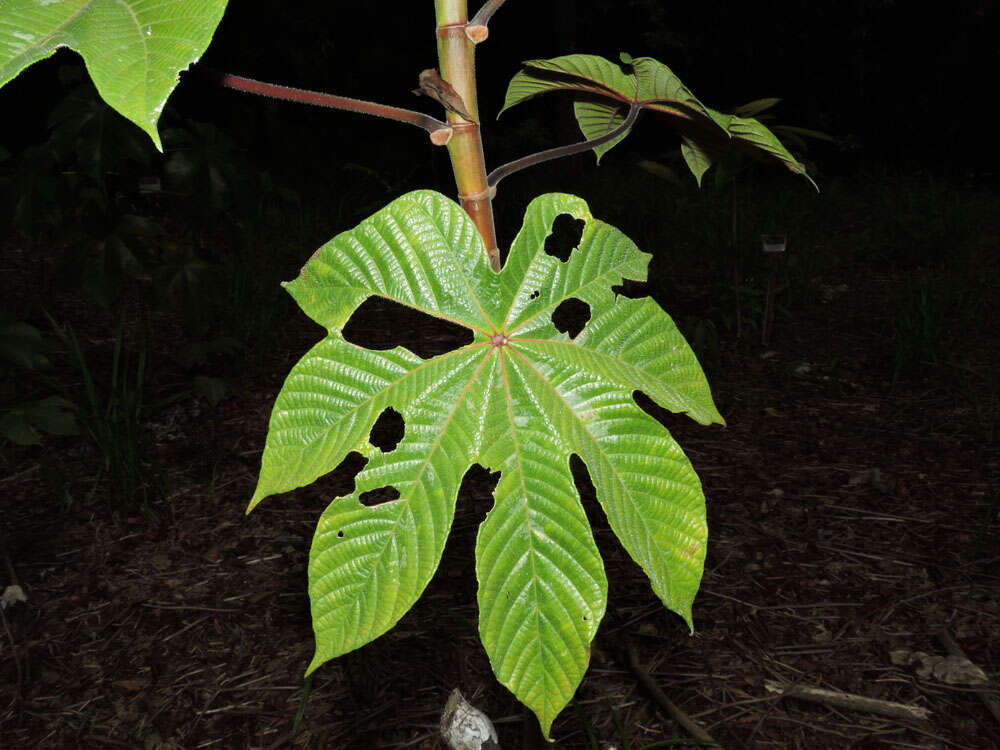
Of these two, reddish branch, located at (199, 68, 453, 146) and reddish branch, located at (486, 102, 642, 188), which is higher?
reddish branch, located at (199, 68, 453, 146)

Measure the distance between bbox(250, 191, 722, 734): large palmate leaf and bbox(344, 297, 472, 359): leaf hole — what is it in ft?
7.74

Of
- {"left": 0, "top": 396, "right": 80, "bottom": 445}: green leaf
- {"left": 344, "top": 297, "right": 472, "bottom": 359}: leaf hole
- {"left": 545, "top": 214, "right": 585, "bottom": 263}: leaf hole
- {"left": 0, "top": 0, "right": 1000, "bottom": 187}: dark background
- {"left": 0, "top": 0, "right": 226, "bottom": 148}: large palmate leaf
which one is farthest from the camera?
{"left": 0, "top": 0, "right": 1000, "bottom": 187}: dark background

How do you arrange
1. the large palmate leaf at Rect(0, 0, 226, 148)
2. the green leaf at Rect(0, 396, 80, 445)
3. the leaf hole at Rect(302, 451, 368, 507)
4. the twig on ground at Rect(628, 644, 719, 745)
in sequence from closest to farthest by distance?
1. the large palmate leaf at Rect(0, 0, 226, 148)
2. the twig on ground at Rect(628, 644, 719, 745)
3. the green leaf at Rect(0, 396, 80, 445)
4. the leaf hole at Rect(302, 451, 368, 507)

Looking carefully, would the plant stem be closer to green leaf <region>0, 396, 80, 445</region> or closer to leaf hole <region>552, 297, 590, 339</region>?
green leaf <region>0, 396, 80, 445</region>

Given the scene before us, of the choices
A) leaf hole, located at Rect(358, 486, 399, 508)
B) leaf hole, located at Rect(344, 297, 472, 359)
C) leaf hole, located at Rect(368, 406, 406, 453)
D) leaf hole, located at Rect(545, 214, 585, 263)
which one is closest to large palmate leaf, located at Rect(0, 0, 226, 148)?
leaf hole, located at Rect(358, 486, 399, 508)

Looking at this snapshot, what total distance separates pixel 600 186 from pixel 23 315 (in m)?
4.09

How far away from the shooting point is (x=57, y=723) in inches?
61.3

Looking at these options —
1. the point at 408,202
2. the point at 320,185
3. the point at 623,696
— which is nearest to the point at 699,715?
the point at 623,696

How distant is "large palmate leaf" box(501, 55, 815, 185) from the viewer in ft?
2.12

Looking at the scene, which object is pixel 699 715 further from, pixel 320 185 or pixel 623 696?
pixel 320 185

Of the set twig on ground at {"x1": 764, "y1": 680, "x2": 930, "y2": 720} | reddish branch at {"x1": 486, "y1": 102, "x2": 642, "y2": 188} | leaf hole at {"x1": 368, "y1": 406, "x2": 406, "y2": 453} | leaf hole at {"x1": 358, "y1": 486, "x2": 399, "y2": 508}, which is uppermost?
reddish branch at {"x1": 486, "y1": 102, "x2": 642, "y2": 188}

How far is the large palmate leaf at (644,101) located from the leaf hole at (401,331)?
6.96 feet

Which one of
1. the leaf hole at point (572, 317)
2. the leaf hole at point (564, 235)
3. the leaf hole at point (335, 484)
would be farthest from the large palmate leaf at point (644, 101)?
the leaf hole at point (564, 235)

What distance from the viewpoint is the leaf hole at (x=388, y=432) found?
2449mm
